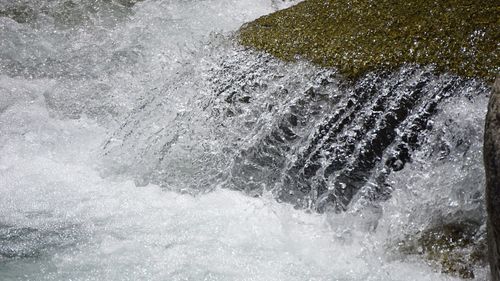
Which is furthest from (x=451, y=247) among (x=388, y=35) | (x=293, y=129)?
(x=388, y=35)

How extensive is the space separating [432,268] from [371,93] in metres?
1.16

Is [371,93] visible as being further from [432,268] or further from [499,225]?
[499,225]

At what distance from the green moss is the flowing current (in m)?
0.10

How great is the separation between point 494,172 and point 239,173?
2026 millimetres

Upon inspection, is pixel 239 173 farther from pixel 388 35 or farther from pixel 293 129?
pixel 388 35

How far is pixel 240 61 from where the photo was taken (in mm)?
4523

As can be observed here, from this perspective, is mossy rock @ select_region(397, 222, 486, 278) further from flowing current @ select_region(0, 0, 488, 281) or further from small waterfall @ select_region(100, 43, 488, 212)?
small waterfall @ select_region(100, 43, 488, 212)

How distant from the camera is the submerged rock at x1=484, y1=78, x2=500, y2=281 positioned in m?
2.51

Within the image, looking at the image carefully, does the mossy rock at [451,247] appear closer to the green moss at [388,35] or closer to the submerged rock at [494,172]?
the submerged rock at [494,172]

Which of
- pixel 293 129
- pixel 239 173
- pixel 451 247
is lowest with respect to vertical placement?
pixel 239 173

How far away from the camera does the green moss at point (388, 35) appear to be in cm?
365

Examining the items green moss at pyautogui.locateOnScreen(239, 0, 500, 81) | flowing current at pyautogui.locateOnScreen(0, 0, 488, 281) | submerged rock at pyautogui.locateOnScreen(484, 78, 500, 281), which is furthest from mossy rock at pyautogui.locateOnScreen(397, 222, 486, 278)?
green moss at pyautogui.locateOnScreen(239, 0, 500, 81)

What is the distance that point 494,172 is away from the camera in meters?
2.52

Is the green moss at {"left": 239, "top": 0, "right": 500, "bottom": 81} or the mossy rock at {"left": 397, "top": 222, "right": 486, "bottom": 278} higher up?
the green moss at {"left": 239, "top": 0, "right": 500, "bottom": 81}
